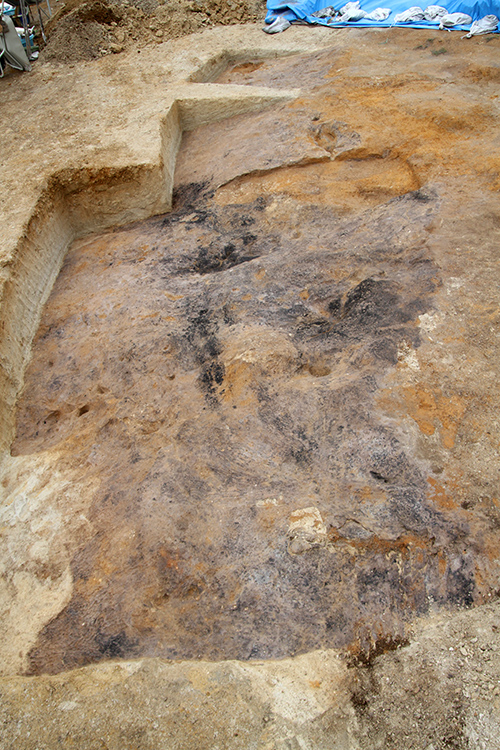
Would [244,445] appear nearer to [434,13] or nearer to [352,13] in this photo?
[434,13]

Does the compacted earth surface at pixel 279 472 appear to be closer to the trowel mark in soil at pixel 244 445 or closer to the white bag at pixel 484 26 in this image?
the trowel mark in soil at pixel 244 445

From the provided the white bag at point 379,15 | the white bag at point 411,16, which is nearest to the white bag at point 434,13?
the white bag at point 411,16

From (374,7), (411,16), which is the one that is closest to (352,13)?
→ (374,7)

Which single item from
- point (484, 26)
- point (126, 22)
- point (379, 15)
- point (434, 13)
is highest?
point (126, 22)

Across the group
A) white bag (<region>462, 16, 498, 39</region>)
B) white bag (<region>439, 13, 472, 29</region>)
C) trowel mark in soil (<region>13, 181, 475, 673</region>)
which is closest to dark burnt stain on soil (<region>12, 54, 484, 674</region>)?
trowel mark in soil (<region>13, 181, 475, 673</region>)

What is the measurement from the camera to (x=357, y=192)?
11.0 feet

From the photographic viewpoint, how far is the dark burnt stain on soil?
1.81m

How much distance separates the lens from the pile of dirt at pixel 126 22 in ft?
17.2

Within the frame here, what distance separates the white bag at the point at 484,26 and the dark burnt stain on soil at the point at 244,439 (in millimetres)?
3180

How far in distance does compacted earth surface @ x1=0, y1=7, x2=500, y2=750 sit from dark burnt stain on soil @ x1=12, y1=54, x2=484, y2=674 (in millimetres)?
11

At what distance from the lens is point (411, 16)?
16.9ft

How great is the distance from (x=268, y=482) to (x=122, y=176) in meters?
2.73

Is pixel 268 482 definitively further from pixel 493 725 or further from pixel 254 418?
pixel 493 725

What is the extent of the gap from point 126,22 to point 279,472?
633cm
